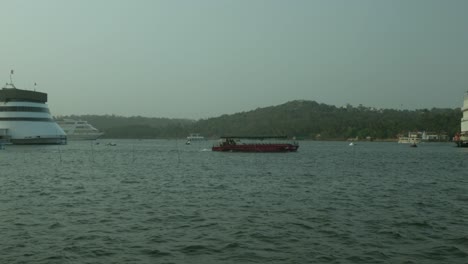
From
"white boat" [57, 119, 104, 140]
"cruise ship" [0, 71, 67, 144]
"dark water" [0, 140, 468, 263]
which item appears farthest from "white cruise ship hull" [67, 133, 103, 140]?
"dark water" [0, 140, 468, 263]

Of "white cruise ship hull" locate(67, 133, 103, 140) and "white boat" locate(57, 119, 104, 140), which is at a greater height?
"white boat" locate(57, 119, 104, 140)

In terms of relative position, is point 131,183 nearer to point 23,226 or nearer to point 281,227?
point 23,226

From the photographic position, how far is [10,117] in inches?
4505

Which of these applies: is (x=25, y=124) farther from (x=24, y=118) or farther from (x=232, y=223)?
(x=232, y=223)

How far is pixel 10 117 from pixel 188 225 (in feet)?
356

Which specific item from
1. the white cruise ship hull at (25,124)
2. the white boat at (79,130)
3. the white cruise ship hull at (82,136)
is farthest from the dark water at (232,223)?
the white boat at (79,130)

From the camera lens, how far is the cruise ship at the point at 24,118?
375 feet

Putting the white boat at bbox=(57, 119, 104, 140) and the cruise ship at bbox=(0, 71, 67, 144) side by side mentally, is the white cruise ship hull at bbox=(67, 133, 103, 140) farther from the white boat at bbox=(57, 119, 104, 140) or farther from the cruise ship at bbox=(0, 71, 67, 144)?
the cruise ship at bbox=(0, 71, 67, 144)

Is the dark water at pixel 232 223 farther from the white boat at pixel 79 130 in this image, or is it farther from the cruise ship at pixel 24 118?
the white boat at pixel 79 130

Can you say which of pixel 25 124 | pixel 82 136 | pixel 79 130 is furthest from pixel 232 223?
pixel 79 130

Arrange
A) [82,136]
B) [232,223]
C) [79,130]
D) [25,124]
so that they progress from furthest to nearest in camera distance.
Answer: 1. [82,136]
2. [79,130]
3. [25,124]
4. [232,223]

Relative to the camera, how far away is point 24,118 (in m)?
115

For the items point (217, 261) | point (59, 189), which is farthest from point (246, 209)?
point (59, 189)

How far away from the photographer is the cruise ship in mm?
114188
